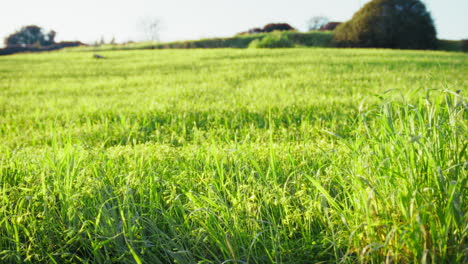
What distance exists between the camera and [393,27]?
35469 millimetres

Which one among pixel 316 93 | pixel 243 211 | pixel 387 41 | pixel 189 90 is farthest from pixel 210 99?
pixel 387 41

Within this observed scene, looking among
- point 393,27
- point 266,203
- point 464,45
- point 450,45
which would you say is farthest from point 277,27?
point 266,203

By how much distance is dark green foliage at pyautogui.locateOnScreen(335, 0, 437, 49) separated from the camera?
35.6 m

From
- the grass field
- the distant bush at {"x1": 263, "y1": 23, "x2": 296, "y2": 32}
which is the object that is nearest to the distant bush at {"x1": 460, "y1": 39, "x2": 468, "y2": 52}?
the distant bush at {"x1": 263, "y1": 23, "x2": 296, "y2": 32}

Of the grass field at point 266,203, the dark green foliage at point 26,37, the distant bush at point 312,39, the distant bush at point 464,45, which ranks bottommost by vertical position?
the grass field at point 266,203

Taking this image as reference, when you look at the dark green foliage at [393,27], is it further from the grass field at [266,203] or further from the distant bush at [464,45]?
the grass field at [266,203]

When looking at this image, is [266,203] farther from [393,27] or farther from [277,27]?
[277,27]

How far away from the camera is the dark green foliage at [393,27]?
117 feet

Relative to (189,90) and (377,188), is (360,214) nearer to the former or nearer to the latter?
(377,188)

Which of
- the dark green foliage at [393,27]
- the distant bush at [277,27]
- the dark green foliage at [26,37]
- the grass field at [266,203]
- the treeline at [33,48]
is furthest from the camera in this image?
the dark green foliage at [26,37]

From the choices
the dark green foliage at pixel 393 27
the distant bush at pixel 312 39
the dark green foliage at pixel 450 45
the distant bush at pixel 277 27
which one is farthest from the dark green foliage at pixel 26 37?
the dark green foliage at pixel 450 45

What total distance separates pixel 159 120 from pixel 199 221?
10.6 ft

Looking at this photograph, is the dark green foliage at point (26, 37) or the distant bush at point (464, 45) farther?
the dark green foliage at point (26, 37)

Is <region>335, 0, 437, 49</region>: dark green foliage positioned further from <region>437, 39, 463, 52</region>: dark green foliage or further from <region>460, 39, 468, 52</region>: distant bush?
<region>460, 39, 468, 52</region>: distant bush
